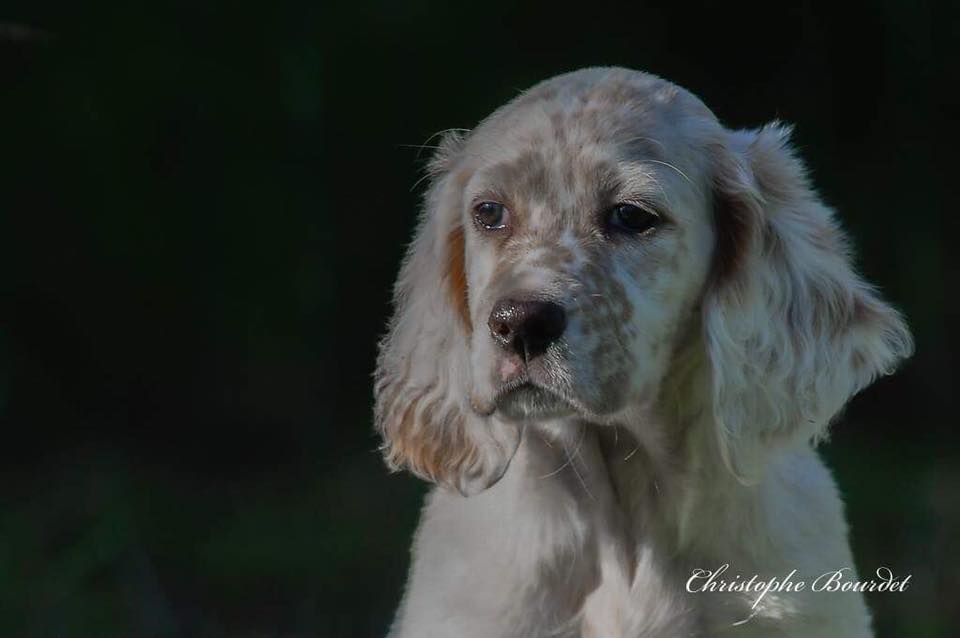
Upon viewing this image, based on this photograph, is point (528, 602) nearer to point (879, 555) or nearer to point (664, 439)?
point (664, 439)

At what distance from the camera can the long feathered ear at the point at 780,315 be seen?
149 inches

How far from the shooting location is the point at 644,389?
3.70 m

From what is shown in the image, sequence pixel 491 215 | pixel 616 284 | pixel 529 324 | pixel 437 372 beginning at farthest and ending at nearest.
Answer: pixel 437 372 → pixel 491 215 → pixel 616 284 → pixel 529 324

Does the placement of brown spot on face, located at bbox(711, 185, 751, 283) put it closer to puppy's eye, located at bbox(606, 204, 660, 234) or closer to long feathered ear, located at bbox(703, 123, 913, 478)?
long feathered ear, located at bbox(703, 123, 913, 478)

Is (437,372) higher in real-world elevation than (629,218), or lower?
lower

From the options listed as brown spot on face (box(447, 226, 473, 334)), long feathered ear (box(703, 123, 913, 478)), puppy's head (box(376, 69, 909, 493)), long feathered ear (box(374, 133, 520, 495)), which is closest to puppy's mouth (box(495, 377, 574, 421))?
puppy's head (box(376, 69, 909, 493))

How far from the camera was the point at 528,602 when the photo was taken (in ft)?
12.3

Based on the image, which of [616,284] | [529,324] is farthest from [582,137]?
[529,324]

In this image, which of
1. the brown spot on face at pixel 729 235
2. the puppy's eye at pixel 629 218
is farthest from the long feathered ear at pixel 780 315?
the puppy's eye at pixel 629 218

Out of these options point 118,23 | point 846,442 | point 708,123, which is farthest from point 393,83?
point 708,123

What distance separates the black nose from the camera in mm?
3473

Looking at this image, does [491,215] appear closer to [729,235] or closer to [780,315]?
[729,235]

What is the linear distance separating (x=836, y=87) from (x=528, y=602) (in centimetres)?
480

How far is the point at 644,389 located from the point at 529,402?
30cm
